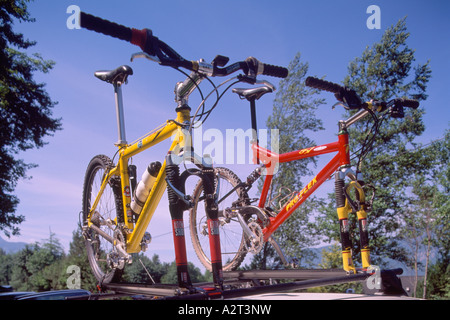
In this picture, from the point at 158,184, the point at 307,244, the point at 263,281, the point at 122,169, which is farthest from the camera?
the point at 307,244

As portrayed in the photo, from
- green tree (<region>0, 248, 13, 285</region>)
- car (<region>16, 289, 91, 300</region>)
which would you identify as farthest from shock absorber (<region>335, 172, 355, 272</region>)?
green tree (<region>0, 248, 13, 285</region>)

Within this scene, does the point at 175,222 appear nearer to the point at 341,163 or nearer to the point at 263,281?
the point at 263,281

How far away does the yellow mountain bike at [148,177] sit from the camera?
2.18 m

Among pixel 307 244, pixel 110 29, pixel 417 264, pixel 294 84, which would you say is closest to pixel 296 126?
pixel 294 84

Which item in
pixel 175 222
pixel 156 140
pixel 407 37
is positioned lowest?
pixel 175 222

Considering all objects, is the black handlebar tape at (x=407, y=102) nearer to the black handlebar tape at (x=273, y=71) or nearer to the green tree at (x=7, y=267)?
the black handlebar tape at (x=273, y=71)

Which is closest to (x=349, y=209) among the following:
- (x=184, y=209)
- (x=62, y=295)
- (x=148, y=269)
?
(x=184, y=209)

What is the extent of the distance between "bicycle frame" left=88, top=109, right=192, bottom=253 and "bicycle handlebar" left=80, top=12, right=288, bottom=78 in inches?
19.2

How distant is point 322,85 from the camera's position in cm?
352

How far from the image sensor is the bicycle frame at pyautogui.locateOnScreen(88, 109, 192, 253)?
109 inches

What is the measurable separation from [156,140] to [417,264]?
18.3 meters

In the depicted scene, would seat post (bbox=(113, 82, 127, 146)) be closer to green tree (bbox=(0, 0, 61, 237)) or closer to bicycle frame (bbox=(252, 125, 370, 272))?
bicycle frame (bbox=(252, 125, 370, 272))
